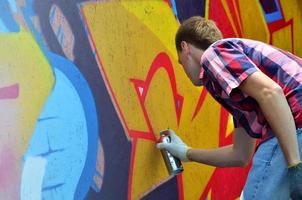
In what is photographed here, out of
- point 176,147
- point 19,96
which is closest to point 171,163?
point 176,147

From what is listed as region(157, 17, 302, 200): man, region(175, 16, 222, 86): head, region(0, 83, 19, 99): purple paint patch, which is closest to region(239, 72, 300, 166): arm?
region(157, 17, 302, 200): man

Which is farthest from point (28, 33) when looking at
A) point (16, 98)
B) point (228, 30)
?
point (228, 30)

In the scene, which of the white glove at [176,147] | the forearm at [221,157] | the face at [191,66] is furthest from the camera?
the white glove at [176,147]

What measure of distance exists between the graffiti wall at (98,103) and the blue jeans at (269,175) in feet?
3.27

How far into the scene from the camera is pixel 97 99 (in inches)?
139

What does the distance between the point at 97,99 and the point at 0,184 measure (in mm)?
834

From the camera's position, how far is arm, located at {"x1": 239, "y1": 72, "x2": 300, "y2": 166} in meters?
2.60

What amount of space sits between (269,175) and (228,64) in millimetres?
532

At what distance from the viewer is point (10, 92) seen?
9.84ft

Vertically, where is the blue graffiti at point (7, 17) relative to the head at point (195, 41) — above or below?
above

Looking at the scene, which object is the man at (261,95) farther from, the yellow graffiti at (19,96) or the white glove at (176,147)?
the yellow graffiti at (19,96)

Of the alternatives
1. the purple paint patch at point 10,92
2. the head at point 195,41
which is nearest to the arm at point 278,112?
the head at point 195,41

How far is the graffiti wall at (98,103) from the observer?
9.98 feet

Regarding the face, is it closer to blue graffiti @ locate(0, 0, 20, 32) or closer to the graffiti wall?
the graffiti wall
